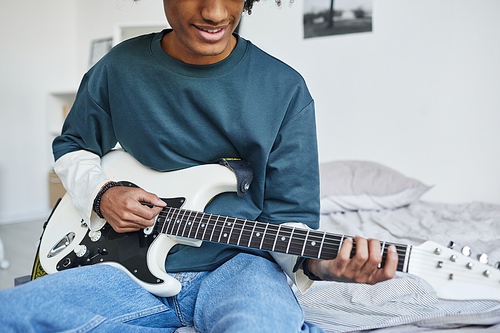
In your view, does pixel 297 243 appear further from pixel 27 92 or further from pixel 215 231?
pixel 27 92

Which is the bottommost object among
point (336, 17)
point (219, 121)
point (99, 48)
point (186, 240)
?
point (186, 240)

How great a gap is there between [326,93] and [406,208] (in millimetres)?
1003

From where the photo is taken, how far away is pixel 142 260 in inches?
32.4

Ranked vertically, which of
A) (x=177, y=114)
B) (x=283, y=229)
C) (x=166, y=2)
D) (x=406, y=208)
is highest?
(x=166, y=2)

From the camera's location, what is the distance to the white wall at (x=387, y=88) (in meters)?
2.37

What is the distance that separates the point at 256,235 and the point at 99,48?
3171 mm

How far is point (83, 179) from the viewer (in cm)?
97

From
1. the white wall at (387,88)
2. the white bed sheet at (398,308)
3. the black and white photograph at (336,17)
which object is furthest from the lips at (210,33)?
the black and white photograph at (336,17)

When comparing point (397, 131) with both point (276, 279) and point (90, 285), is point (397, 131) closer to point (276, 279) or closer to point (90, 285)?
point (276, 279)

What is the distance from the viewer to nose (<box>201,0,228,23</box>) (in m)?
0.81

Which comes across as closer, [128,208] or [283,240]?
[283,240]

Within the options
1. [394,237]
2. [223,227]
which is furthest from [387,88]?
[223,227]

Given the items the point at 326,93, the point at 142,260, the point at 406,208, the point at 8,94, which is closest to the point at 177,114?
the point at 142,260

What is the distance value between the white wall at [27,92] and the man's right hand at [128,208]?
272 cm
